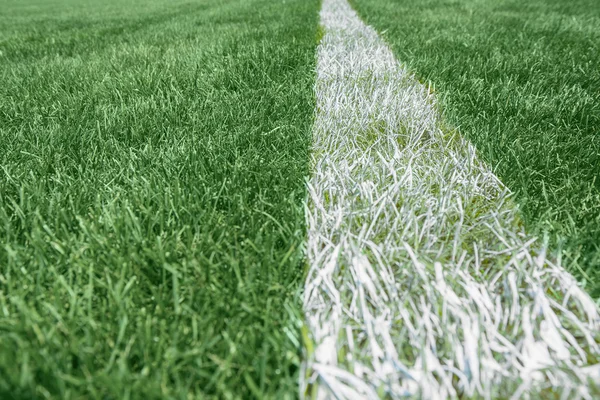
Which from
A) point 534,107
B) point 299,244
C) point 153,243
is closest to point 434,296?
point 299,244

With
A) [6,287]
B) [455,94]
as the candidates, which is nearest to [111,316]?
[6,287]

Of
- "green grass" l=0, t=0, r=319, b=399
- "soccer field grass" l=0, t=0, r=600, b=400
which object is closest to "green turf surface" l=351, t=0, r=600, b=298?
"soccer field grass" l=0, t=0, r=600, b=400

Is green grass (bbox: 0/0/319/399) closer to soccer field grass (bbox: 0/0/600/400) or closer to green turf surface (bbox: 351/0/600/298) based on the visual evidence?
soccer field grass (bbox: 0/0/600/400)

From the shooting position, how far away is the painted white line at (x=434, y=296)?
78 cm

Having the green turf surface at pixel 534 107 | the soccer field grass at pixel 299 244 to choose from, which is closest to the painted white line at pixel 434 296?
the soccer field grass at pixel 299 244

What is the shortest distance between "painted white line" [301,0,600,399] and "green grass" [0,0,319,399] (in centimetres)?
9

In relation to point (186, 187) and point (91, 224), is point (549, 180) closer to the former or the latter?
point (186, 187)

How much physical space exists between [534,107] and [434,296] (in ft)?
5.76

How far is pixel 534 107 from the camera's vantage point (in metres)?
2.22

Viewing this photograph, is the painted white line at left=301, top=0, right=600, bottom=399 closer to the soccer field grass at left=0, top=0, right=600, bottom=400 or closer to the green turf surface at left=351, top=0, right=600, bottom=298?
the soccer field grass at left=0, top=0, right=600, bottom=400

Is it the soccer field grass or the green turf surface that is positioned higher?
the soccer field grass

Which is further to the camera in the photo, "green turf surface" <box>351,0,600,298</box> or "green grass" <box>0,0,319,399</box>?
"green turf surface" <box>351,0,600,298</box>

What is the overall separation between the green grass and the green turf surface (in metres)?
0.75

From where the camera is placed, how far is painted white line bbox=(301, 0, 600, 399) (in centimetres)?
78
